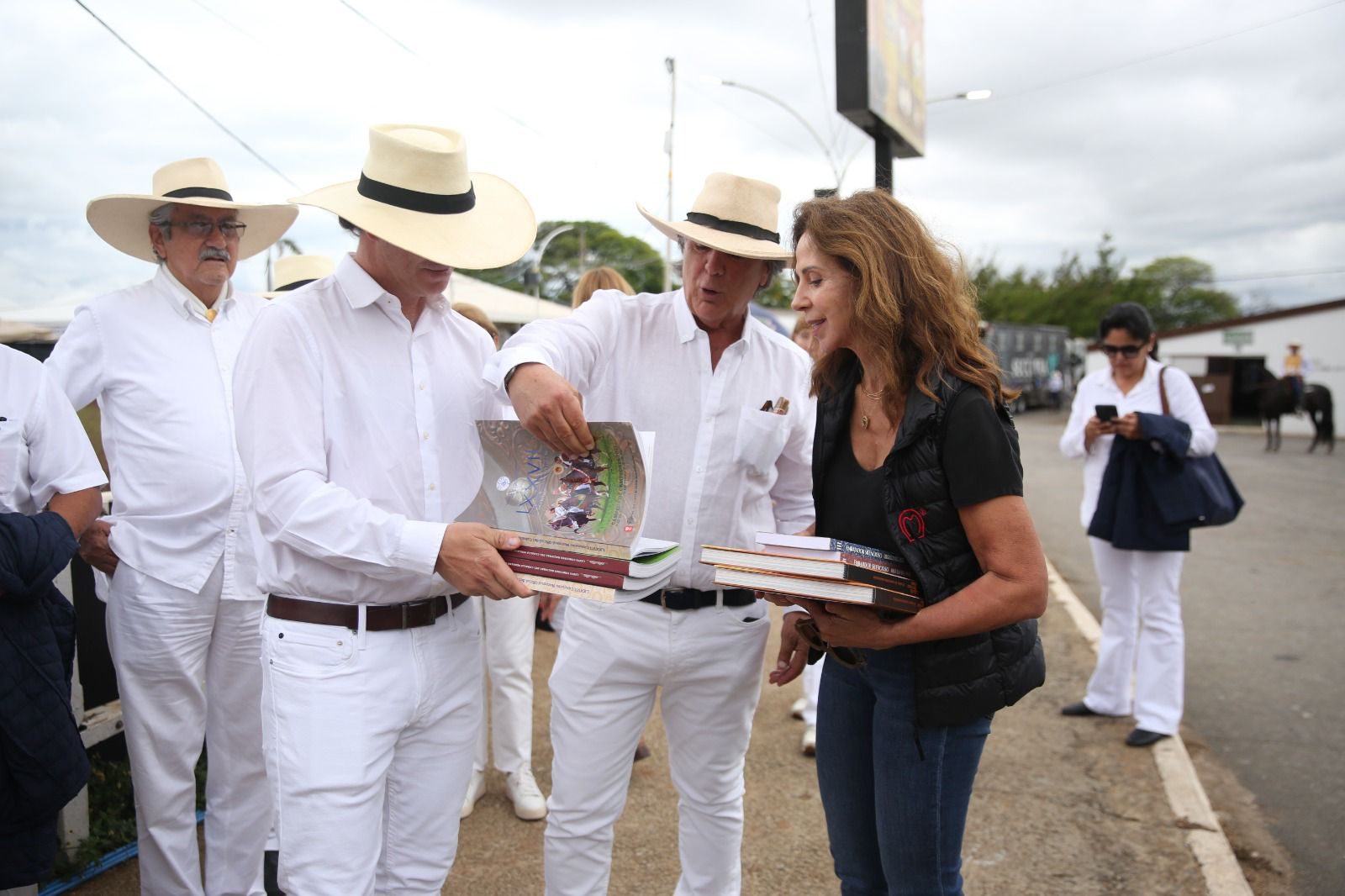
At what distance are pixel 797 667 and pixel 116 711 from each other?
9.83 ft

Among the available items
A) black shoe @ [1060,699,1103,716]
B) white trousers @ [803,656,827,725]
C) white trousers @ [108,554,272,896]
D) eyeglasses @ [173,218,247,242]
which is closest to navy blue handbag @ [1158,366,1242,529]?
black shoe @ [1060,699,1103,716]

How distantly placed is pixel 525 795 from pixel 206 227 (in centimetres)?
271

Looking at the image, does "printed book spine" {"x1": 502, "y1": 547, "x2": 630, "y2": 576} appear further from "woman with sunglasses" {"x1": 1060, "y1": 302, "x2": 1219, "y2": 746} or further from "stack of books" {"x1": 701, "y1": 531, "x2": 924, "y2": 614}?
"woman with sunglasses" {"x1": 1060, "y1": 302, "x2": 1219, "y2": 746}

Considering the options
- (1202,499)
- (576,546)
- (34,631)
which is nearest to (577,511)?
(576,546)

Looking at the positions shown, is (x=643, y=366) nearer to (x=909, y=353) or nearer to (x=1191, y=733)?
(x=909, y=353)

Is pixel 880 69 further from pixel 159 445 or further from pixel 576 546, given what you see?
pixel 576 546

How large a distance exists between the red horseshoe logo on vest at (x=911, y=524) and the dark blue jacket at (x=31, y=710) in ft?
7.17

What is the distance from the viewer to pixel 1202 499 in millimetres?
5297

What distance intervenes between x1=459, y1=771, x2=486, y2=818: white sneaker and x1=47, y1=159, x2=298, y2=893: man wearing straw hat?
3.46 feet

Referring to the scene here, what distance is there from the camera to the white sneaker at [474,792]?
14.5 feet

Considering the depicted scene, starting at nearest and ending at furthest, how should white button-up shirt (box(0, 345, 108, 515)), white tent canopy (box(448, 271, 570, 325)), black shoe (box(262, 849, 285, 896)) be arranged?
white button-up shirt (box(0, 345, 108, 515))
black shoe (box(262, 849, 285, 896))
white tent canopy (box(448, 271, 570, 325))

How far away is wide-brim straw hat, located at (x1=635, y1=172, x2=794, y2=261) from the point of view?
2926 millimetres

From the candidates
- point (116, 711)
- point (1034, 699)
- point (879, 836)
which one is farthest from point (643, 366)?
point (1034, 699)

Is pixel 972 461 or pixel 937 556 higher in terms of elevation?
pixel 972 461
